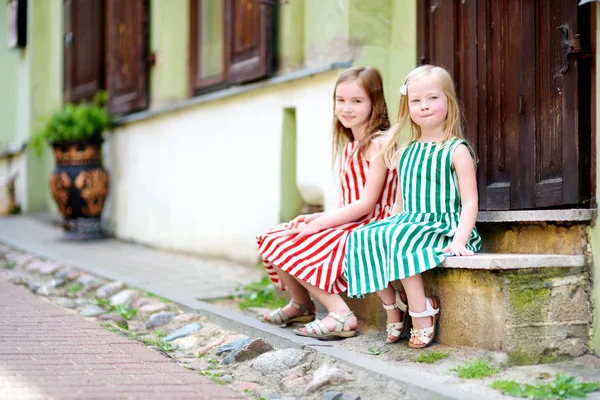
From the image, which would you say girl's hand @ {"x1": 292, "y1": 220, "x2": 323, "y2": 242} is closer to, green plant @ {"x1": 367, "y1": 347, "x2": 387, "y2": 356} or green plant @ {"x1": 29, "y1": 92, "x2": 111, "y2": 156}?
green plant @ {"x1": 367, "y1": 347, "x2": 387, "y2": 356}

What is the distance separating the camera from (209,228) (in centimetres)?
715

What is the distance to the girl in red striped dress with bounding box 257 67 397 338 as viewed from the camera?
12.3ft

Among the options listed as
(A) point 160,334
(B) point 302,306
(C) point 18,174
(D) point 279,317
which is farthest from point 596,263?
(C) point 18,174

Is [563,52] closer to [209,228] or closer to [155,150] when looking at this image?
[209,228]

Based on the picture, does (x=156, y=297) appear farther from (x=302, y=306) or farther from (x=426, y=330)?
(x=426, y=330)

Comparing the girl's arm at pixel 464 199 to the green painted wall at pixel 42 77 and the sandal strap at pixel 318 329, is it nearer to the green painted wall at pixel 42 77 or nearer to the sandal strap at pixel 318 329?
the sandal strap at pixel 318 329

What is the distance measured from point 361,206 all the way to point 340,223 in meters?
0.13

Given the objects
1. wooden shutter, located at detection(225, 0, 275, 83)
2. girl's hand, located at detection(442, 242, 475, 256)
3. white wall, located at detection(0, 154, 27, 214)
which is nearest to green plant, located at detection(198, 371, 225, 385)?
girl's hand, located at detection(442, 242, 475, 256)

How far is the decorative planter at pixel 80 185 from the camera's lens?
8805 mm

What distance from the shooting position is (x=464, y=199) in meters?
3.43

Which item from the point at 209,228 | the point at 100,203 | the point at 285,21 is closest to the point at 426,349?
the point at 285,21

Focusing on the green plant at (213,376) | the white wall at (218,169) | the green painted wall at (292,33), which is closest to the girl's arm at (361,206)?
the green plant at (213,376)

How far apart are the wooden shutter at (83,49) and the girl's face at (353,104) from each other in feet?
22.0

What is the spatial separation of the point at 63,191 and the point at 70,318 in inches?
172
